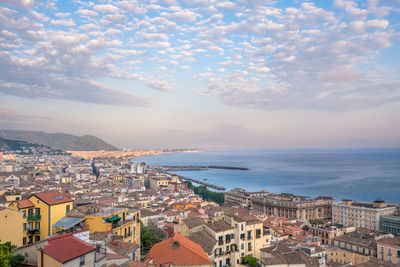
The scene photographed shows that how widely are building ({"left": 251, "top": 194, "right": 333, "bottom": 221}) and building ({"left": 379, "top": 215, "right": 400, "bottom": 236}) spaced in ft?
40.5

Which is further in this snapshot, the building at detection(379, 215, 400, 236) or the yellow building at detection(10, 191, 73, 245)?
the building at detection(379, 215, 400, 236)

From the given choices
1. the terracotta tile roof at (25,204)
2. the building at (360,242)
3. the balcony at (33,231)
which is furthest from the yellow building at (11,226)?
the building at (360,242)

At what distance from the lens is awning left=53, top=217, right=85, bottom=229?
47.7ft

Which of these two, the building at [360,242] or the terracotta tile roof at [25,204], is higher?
the terracotta tile roof at [25,204]

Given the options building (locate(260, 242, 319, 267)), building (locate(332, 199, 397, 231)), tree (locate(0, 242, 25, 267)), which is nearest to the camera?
tree (locate(0, 242, 25, 267))

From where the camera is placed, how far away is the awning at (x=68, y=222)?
572 inches

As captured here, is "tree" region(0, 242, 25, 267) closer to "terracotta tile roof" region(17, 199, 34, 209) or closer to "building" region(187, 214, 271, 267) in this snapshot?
"terracotta tile roof" region(17, 199, 34, 209)

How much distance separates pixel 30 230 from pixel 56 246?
693 centimetres

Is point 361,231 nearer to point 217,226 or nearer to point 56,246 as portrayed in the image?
point 217,226

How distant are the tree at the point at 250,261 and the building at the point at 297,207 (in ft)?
125

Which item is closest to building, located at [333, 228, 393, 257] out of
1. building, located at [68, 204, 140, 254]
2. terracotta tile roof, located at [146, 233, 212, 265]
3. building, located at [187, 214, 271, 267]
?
building, located at [187, 214, 271, 267]

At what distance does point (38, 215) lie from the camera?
613 inches

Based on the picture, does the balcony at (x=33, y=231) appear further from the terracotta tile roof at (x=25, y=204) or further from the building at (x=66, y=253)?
the building at (x=66, y=253)

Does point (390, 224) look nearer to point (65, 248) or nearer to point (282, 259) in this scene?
point (282, 259)
